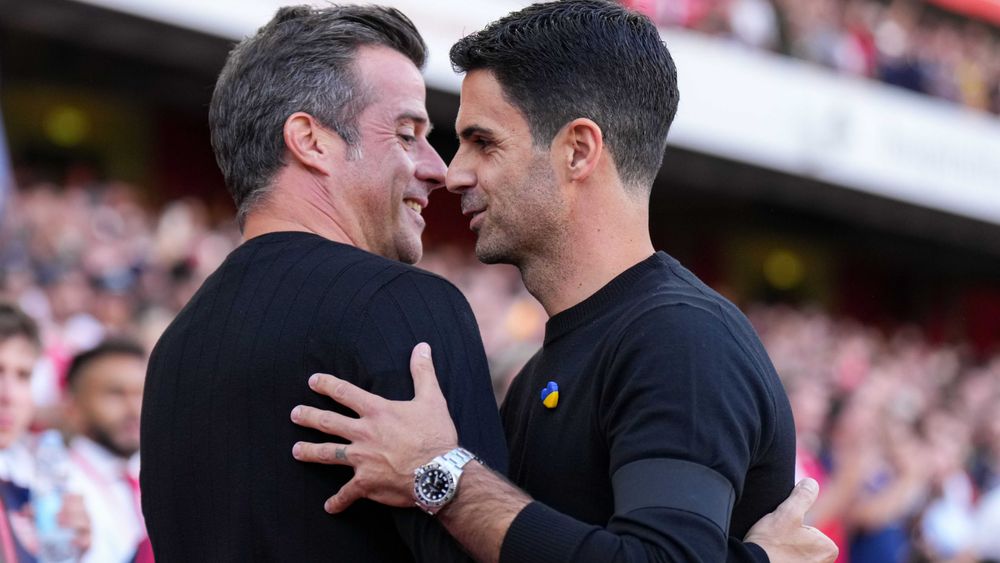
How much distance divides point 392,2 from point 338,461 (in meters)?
9.17

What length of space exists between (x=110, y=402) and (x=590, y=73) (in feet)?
9.69

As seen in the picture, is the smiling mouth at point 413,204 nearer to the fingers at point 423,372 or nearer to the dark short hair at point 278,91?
the dark short hair at point 278,91

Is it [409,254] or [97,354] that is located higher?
[409,254]

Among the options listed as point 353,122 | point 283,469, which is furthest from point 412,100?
point 283,469

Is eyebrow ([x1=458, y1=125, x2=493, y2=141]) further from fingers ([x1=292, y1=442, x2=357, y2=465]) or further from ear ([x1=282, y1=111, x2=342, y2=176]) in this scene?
fingers ([x1=292, y1=442, x2=357, y2=465])

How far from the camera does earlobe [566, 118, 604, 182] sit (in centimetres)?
236

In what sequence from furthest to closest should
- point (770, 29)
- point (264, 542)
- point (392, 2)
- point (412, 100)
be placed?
point (770, 29)
point (392, 2)
point (412, 100)
point (264, 542)

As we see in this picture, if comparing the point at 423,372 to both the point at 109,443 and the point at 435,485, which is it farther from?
the point at 109,443

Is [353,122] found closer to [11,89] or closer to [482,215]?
[482,215]

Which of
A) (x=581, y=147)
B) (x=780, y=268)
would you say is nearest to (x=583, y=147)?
(x=581, y=147)

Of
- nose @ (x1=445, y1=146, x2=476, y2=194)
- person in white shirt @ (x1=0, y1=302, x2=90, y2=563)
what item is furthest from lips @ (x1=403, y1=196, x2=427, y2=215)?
person in white shirt @ (x1=0, y1=302, x2=90, y2=563)

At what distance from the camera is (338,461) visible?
2143mm

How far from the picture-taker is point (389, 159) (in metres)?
2.65

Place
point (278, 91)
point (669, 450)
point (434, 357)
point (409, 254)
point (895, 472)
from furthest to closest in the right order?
point (895, 472)
point (409, 254)
point (278, 91)
point (434, 357)
point (669, 450)
